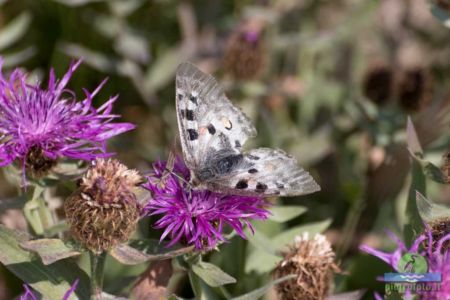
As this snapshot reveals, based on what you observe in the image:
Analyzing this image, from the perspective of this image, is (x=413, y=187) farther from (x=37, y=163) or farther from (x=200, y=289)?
(x=37, y=163)

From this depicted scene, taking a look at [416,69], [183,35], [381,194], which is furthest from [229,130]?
[183,35]

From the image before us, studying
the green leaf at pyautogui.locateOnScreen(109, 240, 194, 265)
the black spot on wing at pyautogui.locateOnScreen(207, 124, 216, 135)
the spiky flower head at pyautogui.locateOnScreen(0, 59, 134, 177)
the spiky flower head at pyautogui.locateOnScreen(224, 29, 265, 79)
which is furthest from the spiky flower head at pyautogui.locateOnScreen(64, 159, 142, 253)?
the spiky flower head at pyautogui.locateOnScreen(224, 29, 265, 79)

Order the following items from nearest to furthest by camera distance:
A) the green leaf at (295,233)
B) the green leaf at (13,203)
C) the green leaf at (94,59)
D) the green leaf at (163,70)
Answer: the green leaf at (13,203) < the green leaf at (295,233) < the green leaf at (94,59) < the green leaf at (163,70)

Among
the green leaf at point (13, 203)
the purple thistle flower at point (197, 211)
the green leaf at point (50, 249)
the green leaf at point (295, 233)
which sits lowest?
the green leaf at point (295, 233)

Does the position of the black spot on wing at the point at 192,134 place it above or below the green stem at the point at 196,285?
above

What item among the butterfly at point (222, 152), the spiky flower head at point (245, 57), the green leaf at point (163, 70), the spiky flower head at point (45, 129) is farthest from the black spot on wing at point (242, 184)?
the green leaf at point (163, 70)

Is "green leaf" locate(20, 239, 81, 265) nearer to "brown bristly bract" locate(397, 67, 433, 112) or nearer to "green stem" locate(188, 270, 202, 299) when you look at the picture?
"green stem" locate(188, 270, 202, 299)
